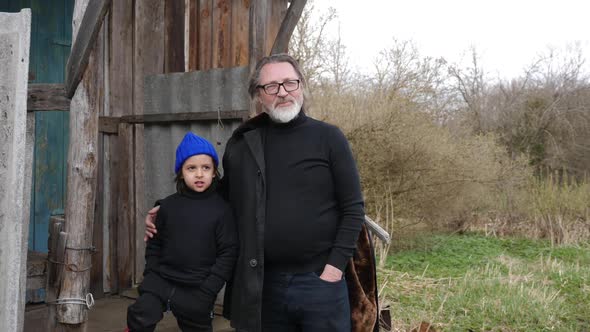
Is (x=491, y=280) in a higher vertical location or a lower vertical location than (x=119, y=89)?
lower

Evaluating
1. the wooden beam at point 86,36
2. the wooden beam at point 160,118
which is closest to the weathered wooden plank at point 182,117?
the wooden beam at point 160,118

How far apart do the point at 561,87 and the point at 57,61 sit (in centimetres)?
A: 2048

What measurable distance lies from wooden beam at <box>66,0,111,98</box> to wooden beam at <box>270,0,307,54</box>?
141cm

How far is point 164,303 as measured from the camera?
3008mm

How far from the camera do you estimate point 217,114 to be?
4492mm

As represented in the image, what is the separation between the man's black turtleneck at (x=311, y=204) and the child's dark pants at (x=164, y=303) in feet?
1.44

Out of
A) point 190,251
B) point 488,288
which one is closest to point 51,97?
point 190,251

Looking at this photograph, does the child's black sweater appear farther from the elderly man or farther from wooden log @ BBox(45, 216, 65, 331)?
wooden log @ BBox(45, 216, 65, 331)

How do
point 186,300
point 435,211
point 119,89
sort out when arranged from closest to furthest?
point 186,300 → point 119,89 → point 435,211

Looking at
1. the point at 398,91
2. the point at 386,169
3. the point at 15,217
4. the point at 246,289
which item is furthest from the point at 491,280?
the point at 15,217

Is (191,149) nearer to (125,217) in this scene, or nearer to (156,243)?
(156,243)

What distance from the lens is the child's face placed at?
9.82 ft

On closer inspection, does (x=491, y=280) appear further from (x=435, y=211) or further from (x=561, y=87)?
(x=561, y=87)

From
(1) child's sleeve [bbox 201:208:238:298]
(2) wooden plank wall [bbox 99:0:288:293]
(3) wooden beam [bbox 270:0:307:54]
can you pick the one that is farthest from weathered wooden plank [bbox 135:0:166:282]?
Result: (1) child's sleeve [bbox 201:208:238:298]
